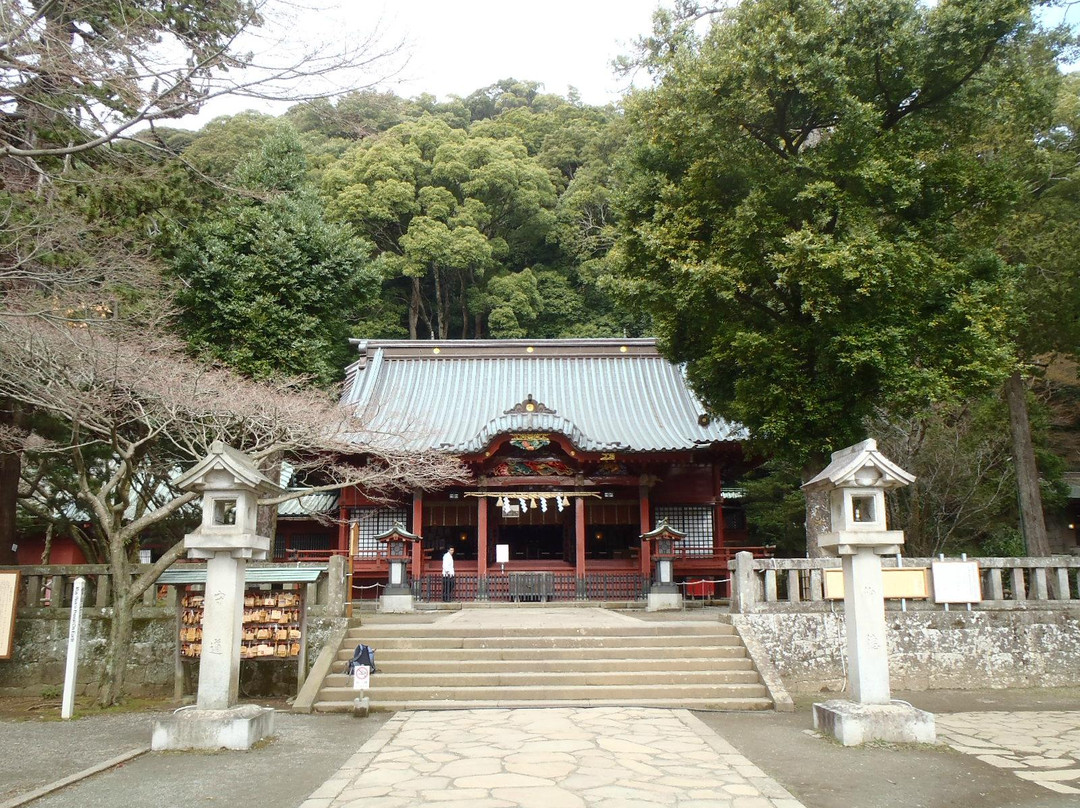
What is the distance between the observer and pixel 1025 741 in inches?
298

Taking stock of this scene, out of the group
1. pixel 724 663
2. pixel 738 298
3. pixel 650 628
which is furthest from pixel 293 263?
pixel 724 663

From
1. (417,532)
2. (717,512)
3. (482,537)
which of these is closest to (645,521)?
(717,512)

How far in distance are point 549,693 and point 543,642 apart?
1.33 metres


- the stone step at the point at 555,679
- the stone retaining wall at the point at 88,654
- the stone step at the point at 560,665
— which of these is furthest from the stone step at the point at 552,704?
the stone retaining wall at the point at 88,654

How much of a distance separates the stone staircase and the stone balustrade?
0.67 metres

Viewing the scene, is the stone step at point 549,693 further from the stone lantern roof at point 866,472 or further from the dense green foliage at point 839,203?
the dense green foliage at point 839,203

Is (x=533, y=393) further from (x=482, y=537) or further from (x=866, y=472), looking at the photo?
(x=866, y=472)

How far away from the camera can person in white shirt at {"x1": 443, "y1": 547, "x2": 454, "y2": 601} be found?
17.9 metres

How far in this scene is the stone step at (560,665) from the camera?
10086 millimetres

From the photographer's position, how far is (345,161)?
116 ft

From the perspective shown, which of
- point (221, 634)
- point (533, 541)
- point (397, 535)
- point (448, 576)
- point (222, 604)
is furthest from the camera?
point (533, 541)

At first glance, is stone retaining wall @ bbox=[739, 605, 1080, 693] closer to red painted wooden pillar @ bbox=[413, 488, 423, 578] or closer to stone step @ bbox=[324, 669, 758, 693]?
stone step @ bbox=[324, 669, 758, 693]

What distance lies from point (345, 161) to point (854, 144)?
2849cm

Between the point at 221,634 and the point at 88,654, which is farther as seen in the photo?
the point at 88,654
